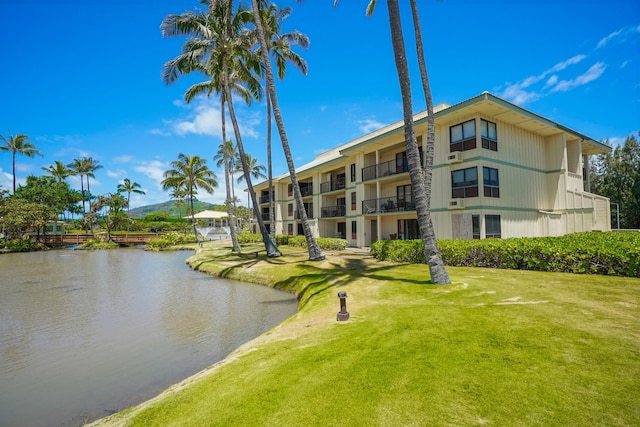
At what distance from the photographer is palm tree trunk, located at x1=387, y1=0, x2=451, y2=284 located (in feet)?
33.7

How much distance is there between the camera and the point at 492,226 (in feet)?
61.5

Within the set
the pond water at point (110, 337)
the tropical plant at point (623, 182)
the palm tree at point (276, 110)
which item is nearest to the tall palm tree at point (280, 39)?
the palm tree at point (276, 110)

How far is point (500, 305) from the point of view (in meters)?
7.37

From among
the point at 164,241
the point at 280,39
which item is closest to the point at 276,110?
the point at 280,39

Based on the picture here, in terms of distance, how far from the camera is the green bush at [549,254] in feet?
32.8

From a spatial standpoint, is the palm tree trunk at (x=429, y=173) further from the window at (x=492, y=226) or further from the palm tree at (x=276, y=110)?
the window at (x=492, y=226)

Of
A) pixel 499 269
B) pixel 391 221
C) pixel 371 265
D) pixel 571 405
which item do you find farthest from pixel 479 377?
pixel 391 221

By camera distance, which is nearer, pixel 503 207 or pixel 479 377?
pixel 479 377

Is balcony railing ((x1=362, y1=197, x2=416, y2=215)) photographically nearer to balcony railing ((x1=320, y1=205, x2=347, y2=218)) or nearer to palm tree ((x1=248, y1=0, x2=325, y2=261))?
balcony railing ((x1=320, y1=205, x2=347, y2=218))

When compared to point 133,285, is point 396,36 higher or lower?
higher

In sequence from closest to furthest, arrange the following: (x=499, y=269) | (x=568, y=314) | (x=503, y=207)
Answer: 1. (x=568, y=314)
2. (x=499, y=269)
3. (x=503, y=207)

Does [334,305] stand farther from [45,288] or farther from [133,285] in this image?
[45,288]

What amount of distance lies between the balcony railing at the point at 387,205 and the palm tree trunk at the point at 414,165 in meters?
12.7

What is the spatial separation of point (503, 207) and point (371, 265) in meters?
9.69
